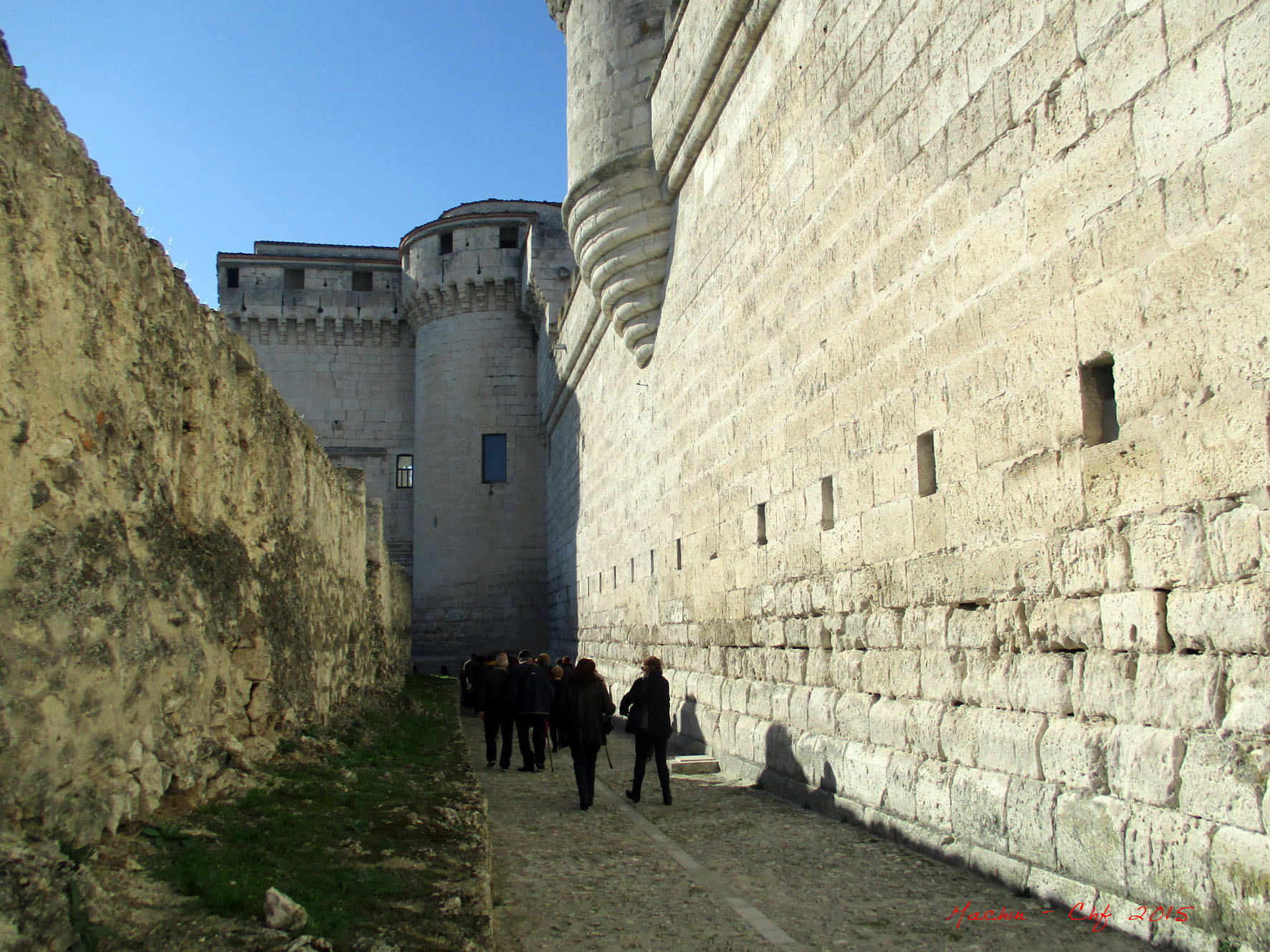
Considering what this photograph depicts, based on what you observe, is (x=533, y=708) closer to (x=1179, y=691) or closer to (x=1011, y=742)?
(x=1011, y=742)

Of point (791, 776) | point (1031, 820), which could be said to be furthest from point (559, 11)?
point (1031, 820)

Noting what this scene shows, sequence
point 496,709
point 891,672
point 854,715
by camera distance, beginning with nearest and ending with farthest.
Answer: point 891,672
point 854,715
point 496,709

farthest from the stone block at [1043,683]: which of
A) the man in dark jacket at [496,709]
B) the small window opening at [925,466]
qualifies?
the man in dark jacket at [496,709]

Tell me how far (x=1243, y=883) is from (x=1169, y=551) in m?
1.07

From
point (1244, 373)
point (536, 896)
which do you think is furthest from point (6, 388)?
point (1244, 373)

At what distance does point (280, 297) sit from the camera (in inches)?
995

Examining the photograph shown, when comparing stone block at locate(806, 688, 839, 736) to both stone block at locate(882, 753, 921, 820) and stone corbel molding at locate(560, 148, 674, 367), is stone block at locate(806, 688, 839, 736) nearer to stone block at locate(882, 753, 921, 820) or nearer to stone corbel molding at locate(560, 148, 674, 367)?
stone block at locate(882, 753, 921, 820)

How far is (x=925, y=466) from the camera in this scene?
5.14m

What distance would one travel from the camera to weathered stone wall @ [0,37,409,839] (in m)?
2.88

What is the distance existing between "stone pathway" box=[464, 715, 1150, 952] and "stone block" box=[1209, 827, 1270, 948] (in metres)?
0.40

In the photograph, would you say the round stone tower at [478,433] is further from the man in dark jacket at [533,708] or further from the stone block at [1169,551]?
the stone block at [1169,551]

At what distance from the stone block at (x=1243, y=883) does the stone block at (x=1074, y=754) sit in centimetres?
59

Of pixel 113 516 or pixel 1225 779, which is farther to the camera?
pixel 113 516
